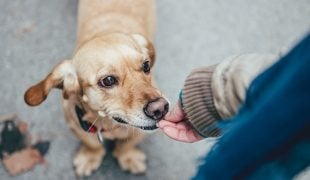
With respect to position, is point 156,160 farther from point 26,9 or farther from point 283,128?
point 283,128

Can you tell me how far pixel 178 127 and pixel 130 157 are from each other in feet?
1.82

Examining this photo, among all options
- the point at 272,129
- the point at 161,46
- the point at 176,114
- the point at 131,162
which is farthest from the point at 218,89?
the point at 161,46

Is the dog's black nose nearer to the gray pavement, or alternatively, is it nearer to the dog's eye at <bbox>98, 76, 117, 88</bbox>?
the dog's eye at <bbox>98, 76, 117, 88</bbox>

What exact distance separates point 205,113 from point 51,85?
52cm

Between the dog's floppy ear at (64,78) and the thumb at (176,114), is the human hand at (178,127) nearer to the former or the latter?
the thumb at (176,114)

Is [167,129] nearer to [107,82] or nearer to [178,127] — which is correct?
[178,127]

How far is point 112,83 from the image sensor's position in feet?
4.50

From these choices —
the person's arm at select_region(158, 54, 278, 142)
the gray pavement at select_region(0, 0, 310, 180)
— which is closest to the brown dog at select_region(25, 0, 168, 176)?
the person's arm at select_region(158, 54, 278, 142)

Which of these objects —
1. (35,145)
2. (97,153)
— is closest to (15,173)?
(35,145)

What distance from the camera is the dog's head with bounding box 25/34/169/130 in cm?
133

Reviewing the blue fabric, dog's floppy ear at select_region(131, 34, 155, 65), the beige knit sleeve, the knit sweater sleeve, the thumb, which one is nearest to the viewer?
the blue fabric

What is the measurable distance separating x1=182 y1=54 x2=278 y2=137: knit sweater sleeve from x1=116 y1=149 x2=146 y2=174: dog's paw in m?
0.63

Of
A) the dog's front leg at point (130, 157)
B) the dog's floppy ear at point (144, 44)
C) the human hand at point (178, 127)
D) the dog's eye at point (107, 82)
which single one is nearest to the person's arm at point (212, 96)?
the human hand at point (178, 127)

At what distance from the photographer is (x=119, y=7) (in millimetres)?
1689
